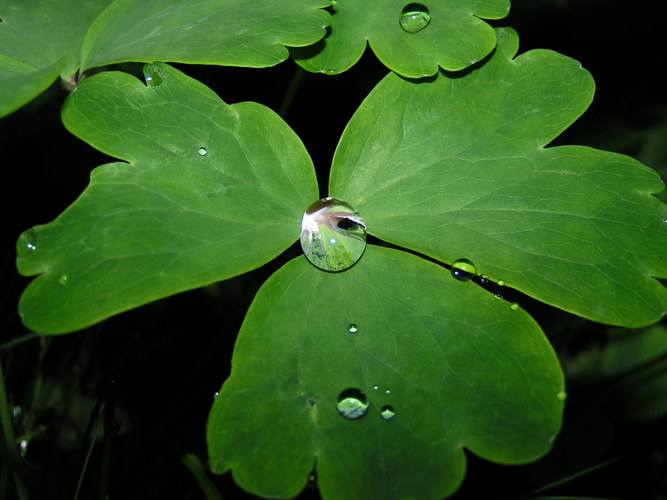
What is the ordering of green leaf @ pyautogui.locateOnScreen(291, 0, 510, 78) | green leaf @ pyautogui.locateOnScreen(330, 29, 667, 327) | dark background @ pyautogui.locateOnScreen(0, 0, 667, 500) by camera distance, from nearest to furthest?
green leaf @ pyautogui.locateOnScreen(330, 29, 667, 327)
green leaf @ pyautogui.locateOnScreen(291, 0, 510, 78)
dark background @ pyautogui.locateOnScreen(0, 0, 667, 500)

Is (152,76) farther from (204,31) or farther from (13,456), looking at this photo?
(13,456)

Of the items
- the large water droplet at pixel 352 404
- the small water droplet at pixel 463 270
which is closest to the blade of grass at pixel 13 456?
the large water droplet at pixel 352 404

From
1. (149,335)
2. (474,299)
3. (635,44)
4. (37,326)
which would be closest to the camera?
(37,326)

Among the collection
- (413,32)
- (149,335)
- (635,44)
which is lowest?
Answer: (149,335)

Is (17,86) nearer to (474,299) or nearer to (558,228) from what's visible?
(474,299)

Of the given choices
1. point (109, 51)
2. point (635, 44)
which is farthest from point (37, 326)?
point (635, 44)

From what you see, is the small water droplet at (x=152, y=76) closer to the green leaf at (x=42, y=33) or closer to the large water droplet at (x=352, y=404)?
the green leaf at (x=42, y=33)

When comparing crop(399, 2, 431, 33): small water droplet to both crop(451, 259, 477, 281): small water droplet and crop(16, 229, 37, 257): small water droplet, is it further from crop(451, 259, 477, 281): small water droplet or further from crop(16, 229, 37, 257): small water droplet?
crop(16, 229, 37, 257): small water droplet

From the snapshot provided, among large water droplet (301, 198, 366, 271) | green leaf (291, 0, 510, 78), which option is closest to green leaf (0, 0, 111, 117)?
green leaf (291, 0, 510, 78)
